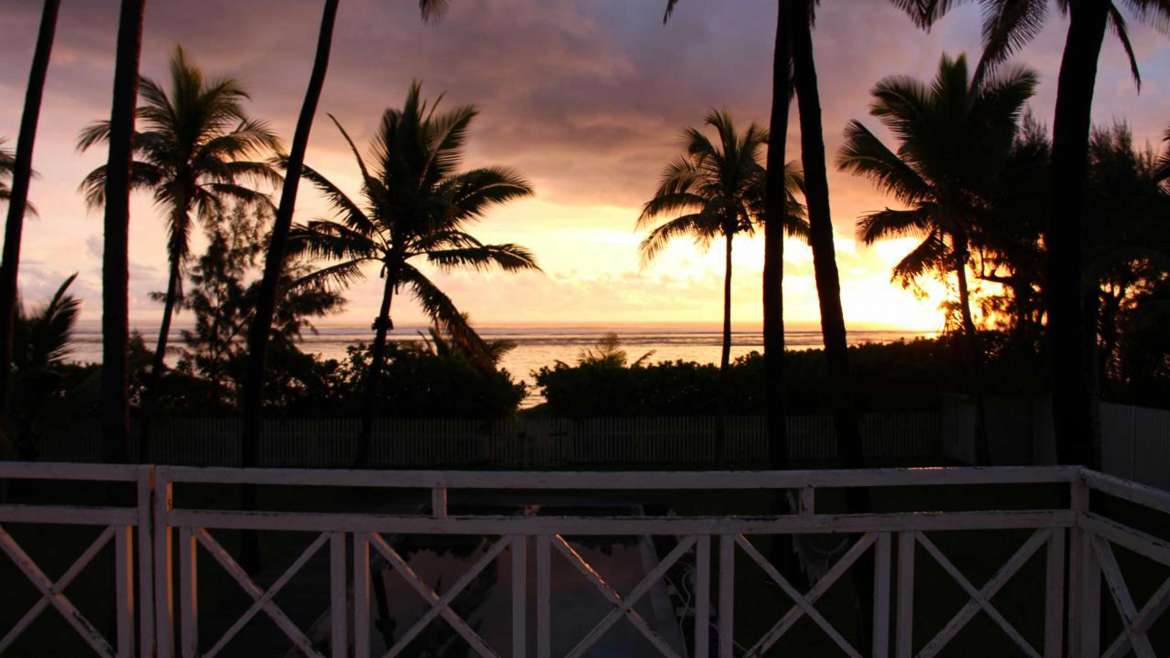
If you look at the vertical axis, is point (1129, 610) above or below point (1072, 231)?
below

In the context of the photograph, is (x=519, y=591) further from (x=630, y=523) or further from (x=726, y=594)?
(x=726, y=594)

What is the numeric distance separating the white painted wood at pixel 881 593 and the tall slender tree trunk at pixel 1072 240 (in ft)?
9.72

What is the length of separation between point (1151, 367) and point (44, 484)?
20866 mm

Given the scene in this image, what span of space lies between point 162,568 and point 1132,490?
3.90 meters

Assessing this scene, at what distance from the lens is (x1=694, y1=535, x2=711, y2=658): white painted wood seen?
3.43 meters

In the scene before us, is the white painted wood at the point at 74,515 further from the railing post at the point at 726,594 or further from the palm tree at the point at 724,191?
the palm tree at the point at 724,191

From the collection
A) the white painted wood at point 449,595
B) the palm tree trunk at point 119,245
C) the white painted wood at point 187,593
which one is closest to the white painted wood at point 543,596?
the white painted wood at point 449,595

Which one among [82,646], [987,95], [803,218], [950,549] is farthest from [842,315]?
[987,95]

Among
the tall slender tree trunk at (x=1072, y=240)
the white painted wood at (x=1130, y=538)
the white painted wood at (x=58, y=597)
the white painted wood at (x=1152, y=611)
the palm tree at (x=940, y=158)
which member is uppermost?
the palm tree at (x=940, y=158)

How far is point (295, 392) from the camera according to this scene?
60.6 feet

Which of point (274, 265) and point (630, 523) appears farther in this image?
point (274, 265)

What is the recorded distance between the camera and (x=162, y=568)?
362 cm

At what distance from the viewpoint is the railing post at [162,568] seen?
3.60 meters

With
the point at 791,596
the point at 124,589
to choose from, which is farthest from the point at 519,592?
the point at 124,589
